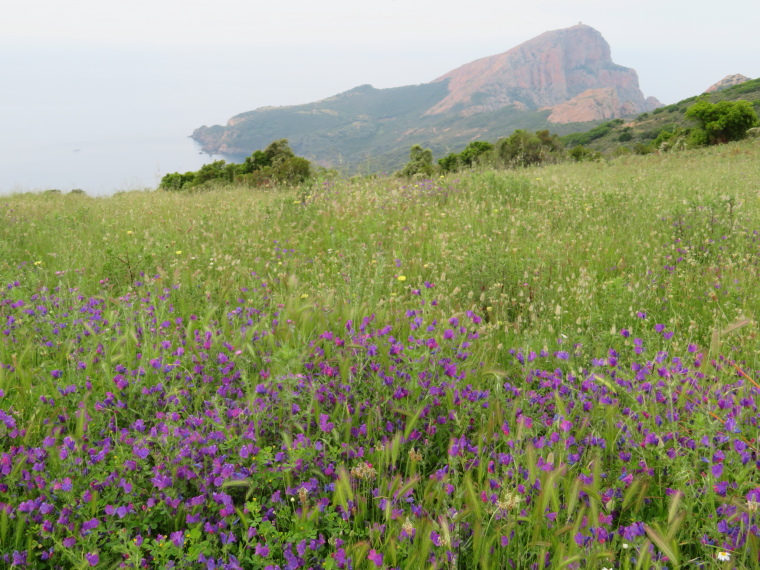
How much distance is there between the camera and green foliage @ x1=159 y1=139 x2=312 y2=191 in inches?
571

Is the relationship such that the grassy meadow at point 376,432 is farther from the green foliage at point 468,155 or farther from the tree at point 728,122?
the tree at point 728,122

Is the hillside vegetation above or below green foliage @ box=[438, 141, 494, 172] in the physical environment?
above

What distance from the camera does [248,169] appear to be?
727 inches

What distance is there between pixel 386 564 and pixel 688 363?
212 centimetres

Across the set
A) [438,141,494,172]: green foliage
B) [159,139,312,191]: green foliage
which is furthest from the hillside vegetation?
[159,139,312,191]: green foliage

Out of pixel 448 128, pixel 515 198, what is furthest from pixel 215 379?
pixel 448 128

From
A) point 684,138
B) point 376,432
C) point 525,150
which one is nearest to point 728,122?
point 684,138

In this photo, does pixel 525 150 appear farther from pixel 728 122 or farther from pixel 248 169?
pixel 728 122

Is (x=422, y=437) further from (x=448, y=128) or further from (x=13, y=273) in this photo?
(x=448, y=128)

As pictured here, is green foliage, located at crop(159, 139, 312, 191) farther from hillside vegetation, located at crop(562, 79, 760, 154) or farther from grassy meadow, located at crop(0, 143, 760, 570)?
hillside vegetation, located at crop(562, 79, 760, 154)

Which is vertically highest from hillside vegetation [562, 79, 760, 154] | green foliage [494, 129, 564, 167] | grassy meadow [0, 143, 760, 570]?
hillside vegetation [562, 79, 760, 154]

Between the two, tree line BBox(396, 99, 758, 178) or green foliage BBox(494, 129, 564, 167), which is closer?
green foliage BBox(494, 129, 564, 167)

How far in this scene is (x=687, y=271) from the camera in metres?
4.41

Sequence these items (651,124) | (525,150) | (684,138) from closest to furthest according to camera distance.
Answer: (525,150) < (684,138) < (651,124)
